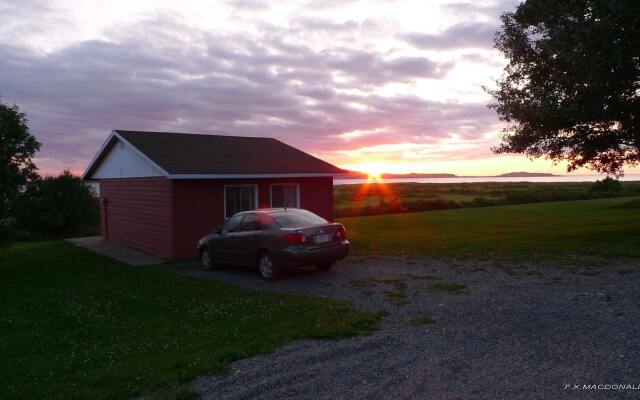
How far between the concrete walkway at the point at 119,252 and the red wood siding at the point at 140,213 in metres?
0.27

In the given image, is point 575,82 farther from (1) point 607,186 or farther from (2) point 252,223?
(1) point 607,186

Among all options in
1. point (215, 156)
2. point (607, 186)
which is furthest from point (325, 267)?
point (607, 186)

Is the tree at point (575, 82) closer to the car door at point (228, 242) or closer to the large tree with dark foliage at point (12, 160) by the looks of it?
the car door at point (228, 242)

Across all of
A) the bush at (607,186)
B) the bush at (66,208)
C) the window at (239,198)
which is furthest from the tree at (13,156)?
the bush at (607,186)

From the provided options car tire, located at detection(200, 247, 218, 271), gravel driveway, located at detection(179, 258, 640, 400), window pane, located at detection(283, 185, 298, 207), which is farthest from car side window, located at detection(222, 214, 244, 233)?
window pane, located at detection(283, 185, 298, 207)

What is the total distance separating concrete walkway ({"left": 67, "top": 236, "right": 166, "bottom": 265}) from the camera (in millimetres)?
16656

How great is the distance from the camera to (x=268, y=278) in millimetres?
11914

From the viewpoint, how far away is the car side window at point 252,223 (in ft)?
40.4

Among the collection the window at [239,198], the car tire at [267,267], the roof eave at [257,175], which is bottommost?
the car tire at [267,267]

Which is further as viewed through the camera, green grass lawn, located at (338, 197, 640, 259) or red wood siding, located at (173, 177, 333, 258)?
red wood siding, located at (173, 177, 333, 258)

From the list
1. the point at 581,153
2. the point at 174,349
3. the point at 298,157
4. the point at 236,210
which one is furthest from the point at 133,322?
the point at 581,153

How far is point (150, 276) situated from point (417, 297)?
7349mm

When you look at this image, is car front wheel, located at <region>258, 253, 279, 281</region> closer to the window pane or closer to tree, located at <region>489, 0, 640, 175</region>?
the window pane

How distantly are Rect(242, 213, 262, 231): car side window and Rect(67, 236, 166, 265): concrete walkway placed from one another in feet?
15.6
